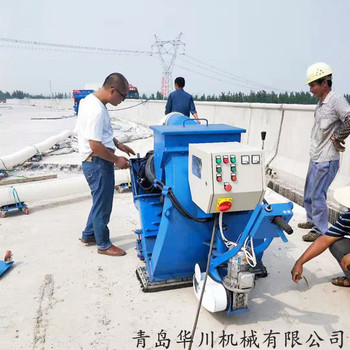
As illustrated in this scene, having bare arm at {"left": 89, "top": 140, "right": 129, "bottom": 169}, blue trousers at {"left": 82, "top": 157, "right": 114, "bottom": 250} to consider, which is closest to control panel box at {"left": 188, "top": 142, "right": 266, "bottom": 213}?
bare arm at {"left": 89, "top": 140, "right": 129, "bottom": 169}

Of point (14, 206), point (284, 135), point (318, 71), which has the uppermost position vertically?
point (318, 71)

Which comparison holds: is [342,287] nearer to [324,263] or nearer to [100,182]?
[324,263]

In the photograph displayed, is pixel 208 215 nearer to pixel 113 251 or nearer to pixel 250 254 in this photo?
pixel 250 254

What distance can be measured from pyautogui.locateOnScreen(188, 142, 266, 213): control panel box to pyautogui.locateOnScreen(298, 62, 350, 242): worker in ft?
5.07

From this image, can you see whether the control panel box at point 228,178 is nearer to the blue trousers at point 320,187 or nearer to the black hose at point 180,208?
the black hose at point 180,208

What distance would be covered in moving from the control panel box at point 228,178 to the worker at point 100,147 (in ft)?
3.86

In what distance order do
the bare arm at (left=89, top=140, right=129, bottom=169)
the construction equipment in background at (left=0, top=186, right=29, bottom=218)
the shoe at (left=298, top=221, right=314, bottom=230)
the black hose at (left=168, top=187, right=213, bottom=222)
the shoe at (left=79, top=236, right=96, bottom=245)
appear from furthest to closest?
the construction equipment in background at (left=0, top=186, right=29, bottom=218) → the shoe at (left=298, top=221, right=314, bottom=230) → the shoe at (left=79, top=236, right=96, bottom=245) → the bare arm at (left=89, top=140, right=129, bottom=169) → the black hose at (left=168, top=187, right=213, bottom=222)

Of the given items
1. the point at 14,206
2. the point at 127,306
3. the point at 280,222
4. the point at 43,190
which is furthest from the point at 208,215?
the point at 14,206

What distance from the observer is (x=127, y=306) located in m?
2.69

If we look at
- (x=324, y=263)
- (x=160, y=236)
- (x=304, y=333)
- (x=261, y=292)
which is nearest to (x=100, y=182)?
(x=160, y=236)

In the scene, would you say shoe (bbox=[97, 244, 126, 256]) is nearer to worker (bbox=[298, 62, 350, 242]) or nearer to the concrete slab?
the concrete slab

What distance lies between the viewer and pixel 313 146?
12.0ft

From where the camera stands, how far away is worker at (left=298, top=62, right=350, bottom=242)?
337cm

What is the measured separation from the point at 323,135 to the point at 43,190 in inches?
150
